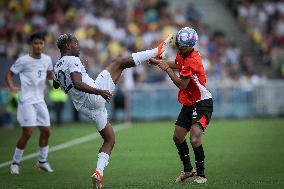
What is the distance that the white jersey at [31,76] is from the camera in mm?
15711

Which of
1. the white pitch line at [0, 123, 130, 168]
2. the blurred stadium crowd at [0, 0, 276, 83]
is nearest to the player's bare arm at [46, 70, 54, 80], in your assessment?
the white pitch line at [0, 123, 130, 168]

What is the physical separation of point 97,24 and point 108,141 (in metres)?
20.5

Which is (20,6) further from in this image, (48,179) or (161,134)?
(48,179)

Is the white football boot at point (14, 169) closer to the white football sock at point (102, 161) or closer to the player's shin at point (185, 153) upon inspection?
the white football sock at point (102, 161)

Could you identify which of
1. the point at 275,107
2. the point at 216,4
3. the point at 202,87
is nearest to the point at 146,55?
the point at 202,87

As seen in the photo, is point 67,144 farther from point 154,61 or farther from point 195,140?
point 195,140

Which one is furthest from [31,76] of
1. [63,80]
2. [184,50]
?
[184,50]

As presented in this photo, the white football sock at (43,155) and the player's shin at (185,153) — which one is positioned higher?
the player's shin at (185,153)

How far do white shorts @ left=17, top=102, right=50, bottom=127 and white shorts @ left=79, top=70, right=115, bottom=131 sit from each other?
111 inches

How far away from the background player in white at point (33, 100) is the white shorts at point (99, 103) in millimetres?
2855

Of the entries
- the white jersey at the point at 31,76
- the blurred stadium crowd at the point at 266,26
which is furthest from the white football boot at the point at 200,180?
the blurred stadium crowd at the point at 266,26

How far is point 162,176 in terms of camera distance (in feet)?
46.3

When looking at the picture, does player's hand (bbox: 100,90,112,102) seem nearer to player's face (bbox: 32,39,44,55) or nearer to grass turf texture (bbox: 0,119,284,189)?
grass turf texture (bbox: 0,119,284,189)

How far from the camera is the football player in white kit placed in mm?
12445
